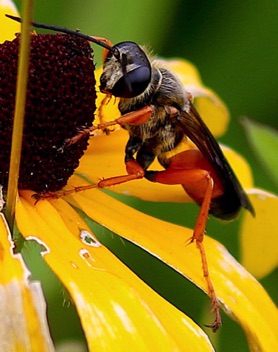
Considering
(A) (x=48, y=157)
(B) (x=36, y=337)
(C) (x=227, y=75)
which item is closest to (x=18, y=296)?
(B) (x=36, y=337)

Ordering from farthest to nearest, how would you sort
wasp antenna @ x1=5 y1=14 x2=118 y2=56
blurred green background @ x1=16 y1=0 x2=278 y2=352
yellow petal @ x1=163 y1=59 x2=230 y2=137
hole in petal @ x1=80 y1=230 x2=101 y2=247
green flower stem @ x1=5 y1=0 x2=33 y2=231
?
blurred green background @ x1=16 y1=0 x2=278 y2=352 < yellow petal @ x1=163 y1=59 x2=230 y2=137 < hole in petal @ x1=80 y1=230 x2=101 y2=247 < wasp antenna @ x1=5 y1=14 x2=118 y2=56 < green flower stem @ x1=5 y1=0 x2=33 y2=231

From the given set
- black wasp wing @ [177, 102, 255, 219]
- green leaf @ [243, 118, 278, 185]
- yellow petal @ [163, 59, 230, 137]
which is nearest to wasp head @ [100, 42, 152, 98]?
black wasp wing @ [177, 102, 255, 219]

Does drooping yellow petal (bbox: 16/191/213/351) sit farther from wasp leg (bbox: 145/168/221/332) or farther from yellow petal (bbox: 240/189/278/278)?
yellow petal (bbox: 240/189/278/278)

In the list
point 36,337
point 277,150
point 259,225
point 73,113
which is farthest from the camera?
point 259,225

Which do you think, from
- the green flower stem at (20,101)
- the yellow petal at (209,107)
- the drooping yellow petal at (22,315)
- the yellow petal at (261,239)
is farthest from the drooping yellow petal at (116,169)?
the drooping yellow petal at (22,315)

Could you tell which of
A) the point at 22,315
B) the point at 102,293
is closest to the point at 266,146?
the point at 102,293

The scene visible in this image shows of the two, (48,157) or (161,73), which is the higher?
(161,73)

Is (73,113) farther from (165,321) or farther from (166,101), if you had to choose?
(165,321)

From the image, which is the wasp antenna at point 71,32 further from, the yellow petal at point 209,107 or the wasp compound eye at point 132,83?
the yellow petal at point 209,107
